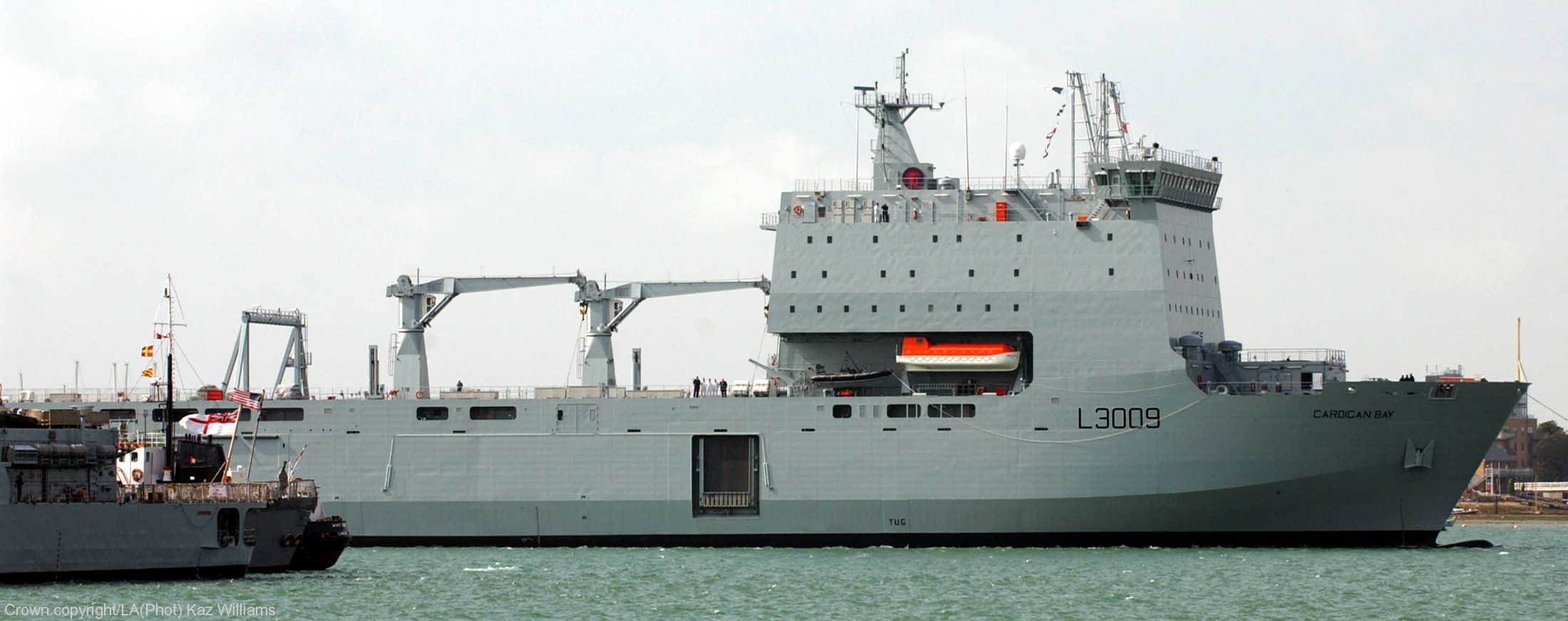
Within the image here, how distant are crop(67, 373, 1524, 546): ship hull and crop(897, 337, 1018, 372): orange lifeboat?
65 centimetres

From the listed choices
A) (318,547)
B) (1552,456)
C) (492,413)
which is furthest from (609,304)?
(1552,456)

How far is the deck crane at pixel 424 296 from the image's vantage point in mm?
38125

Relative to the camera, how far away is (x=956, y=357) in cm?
3481

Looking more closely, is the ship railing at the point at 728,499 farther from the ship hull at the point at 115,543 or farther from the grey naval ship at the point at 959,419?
the ship hull at the point at 115,543

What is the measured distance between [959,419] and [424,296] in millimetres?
10899

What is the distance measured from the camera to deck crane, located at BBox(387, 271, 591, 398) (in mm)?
38125

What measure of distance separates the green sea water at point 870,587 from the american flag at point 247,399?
3.01 metres

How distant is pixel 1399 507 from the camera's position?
3369 centimetres

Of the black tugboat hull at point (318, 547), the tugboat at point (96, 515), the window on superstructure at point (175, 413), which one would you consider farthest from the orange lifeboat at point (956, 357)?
the window on superstructure at point (175, 413)

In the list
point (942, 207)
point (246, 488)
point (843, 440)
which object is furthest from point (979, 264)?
point (246, 488)

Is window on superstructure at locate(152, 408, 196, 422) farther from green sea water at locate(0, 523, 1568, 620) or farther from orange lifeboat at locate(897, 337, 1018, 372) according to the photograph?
orange lifeboat at locate(897, 337, 1018, 372)

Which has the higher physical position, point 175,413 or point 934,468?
point 175,413

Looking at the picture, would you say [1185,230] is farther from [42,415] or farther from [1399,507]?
[42,415]

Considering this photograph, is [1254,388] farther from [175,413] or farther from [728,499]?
[175,413]
